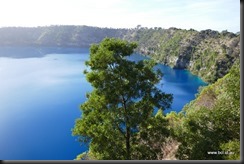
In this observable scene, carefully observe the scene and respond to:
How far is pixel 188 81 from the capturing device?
75312mm

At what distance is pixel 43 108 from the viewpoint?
141ft

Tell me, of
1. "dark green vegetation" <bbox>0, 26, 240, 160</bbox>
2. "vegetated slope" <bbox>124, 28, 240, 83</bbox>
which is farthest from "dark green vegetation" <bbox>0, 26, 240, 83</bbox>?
"dark green vegetation" <bbox>0, 26, 240, 160</bbox>

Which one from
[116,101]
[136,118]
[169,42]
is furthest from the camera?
[169,42]

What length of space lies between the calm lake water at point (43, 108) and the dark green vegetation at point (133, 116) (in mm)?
17254

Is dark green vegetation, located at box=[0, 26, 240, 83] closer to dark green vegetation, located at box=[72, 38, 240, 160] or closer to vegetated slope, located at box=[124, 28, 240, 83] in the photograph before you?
vegetated slope, located at box=[124, 28, 240, 83]

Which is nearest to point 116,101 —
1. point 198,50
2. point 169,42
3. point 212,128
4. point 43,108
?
point 212,128

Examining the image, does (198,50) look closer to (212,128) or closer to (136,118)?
(212,128)

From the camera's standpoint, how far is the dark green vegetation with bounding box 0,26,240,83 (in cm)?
8350

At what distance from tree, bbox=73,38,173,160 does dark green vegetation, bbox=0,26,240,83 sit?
30988 millimetres

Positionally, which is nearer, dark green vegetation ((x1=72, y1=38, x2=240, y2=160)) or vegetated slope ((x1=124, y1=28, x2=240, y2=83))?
dark green vegetation ((x1=72, y1=38, x2=240, y2=160))

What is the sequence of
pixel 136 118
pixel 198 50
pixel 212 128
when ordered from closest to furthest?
1. pixel 136 118
2. pixel 212 128
3. pixel 198 50

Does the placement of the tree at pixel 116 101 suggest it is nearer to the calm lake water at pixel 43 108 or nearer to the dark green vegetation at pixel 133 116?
the dark green vegetation at pixel 133 116

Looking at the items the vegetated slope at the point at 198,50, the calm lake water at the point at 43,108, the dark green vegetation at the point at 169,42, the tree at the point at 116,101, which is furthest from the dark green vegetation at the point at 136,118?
the vegetated slope at the point at 198,50

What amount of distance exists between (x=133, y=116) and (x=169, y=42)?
108893mm
